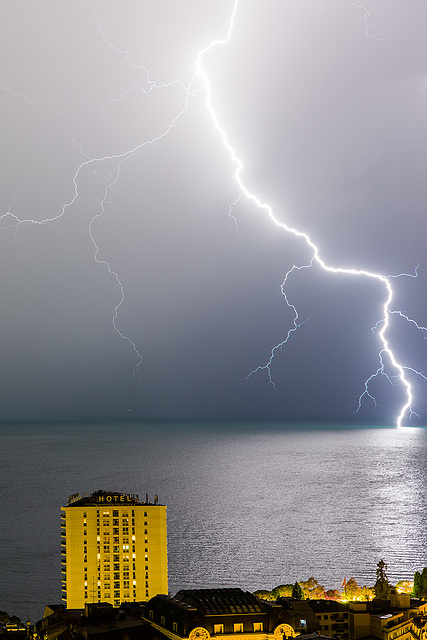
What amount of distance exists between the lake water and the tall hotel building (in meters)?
3.15

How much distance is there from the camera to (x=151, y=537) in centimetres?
6078

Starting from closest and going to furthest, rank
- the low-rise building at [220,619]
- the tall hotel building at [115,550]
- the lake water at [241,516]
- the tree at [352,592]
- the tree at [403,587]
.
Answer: the low-rise building at [220,619], the tree at [352,592], the tree at [403,587], the tall hotel building at [115,550], the lake water at [241,516]

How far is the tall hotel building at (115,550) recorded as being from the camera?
59125 mm

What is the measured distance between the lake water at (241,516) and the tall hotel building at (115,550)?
3.15m

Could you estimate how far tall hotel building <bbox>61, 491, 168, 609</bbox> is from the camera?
59125mm

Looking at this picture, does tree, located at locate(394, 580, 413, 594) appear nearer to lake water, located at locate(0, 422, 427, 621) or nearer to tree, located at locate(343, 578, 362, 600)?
tree, located at locate(343, 578, 362, 600)

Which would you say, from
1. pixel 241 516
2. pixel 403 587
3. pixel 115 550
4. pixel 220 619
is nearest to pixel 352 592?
pixel 403 587

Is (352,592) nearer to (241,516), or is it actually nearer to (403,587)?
(403,587)

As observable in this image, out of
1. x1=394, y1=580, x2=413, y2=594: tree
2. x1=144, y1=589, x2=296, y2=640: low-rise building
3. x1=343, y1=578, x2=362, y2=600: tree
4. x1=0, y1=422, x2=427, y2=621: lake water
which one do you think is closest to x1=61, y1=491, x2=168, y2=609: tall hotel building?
x1=0, y1=422, x2=427, y2=621: lake water

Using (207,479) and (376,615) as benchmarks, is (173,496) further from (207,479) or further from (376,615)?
(376,615)

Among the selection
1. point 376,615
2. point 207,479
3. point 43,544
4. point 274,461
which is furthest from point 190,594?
point 274,461

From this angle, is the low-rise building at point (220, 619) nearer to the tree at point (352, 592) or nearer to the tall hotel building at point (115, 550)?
the tree at point (352, 592)

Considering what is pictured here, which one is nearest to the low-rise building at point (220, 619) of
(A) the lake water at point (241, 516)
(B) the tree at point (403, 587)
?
(B) the tree at point (403, 587)

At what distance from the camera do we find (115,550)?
6066cm
